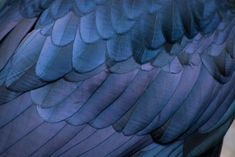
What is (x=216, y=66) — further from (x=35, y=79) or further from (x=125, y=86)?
(x=35, y=79)

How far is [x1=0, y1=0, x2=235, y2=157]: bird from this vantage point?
2352mm

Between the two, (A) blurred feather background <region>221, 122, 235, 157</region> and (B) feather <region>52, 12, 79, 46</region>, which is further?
(A) blurred feather background <region>221, 122, 235, 157</region>

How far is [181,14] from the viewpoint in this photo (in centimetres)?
250

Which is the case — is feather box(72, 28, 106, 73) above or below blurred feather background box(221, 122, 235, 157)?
above

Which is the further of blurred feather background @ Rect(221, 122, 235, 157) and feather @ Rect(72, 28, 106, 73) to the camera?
blurred feather background @ Rect(221, 122, 235, 157)

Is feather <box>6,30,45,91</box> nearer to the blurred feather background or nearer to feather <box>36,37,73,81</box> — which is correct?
feather <box>36,37,73,81</box>

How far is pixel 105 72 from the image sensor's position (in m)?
2.45

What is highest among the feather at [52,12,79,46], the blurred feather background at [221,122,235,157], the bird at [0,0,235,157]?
the feather at [52,12,79,46]

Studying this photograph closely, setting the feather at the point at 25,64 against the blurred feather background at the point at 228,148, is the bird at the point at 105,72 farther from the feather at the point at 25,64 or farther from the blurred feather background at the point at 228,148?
the blurred feather background at the point at 228,148

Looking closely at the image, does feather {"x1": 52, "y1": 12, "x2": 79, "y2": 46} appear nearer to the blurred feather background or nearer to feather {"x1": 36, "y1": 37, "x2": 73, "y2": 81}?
feather {"x1": 36, "y1": 37, "x2": 73, "y2": 81}

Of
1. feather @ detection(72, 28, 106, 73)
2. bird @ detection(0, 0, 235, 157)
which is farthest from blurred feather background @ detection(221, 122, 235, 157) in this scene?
feather @ detection(72, 28, 106, 73)

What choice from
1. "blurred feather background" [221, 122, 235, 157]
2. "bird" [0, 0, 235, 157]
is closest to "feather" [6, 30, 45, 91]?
"bird" [0, 0, 235, 157]

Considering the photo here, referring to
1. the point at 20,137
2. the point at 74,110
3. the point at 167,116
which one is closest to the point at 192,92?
the point at 167,116

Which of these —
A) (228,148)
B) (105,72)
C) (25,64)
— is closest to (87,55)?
(105,72)
